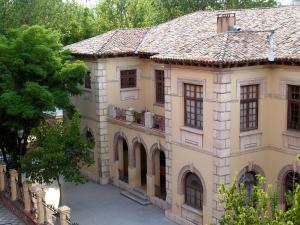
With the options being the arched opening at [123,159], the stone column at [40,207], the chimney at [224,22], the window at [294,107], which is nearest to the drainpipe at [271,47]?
the window at [294,107]

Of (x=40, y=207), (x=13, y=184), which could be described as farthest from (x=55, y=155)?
(x=40, y=207)

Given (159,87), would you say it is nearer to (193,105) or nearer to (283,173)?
(193,105)

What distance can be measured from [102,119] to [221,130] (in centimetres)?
1094

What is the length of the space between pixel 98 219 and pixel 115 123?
21.2ft

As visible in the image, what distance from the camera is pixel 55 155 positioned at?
2284cm

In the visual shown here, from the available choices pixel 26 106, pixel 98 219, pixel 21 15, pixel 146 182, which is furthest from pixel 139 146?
pixel 21 15

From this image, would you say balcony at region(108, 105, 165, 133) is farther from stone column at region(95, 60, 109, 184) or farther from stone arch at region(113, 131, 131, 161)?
stone arch at region(113, 131, 131, 161)

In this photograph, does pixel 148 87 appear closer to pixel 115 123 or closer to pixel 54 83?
pixel 115 123

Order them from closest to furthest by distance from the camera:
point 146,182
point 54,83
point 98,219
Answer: point 98,219
point 54,83
point 146,182

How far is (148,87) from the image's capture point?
29266 mm

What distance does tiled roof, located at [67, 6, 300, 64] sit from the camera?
1988cm

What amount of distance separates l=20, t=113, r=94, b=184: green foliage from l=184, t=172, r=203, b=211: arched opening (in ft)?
Answer: 16.3

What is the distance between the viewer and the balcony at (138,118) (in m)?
25.5

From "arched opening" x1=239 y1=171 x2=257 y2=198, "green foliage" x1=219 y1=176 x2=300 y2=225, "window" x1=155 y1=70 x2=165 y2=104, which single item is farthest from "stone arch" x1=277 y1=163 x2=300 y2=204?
"window" x1=155 y1=70 x2=165 y2=104
